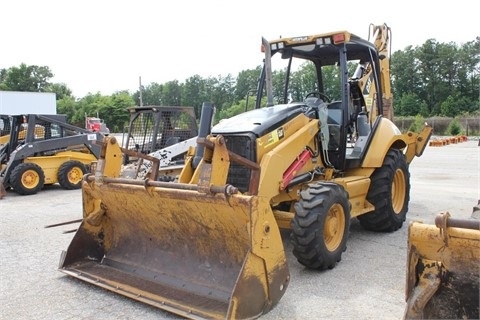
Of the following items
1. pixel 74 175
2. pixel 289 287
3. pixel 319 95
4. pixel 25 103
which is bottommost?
pixel 289 287

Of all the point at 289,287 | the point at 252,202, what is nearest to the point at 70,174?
the point at 289,287

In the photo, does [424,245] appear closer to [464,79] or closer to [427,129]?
[427,129]

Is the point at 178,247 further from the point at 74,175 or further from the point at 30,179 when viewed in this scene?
the point at 74,175

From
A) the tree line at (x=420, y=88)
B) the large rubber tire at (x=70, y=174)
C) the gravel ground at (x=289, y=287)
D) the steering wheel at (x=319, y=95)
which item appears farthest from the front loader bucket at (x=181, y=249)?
the tree line at (x=420, y=88)

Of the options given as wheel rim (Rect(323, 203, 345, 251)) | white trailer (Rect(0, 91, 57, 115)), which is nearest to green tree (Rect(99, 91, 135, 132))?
white trailer (Rect(0, 91, 57, 115))

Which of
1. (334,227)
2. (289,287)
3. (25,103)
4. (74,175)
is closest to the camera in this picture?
(289,287)

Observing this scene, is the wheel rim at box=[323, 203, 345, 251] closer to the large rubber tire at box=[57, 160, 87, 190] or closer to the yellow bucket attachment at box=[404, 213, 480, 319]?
the yellow bucket attachment at box=[404, 213, 480, 319]

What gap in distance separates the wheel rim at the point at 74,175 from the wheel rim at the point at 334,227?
350 inches

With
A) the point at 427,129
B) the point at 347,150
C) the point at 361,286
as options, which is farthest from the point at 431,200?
the point at 361,286

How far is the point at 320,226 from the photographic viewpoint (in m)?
4.48

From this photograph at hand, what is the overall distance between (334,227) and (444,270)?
190 cm

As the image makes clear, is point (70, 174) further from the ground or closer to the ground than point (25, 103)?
closer to the ground

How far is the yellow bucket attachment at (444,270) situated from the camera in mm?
2908

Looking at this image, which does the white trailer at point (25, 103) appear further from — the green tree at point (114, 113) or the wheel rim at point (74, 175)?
the wheel rim at point (74, 175)
